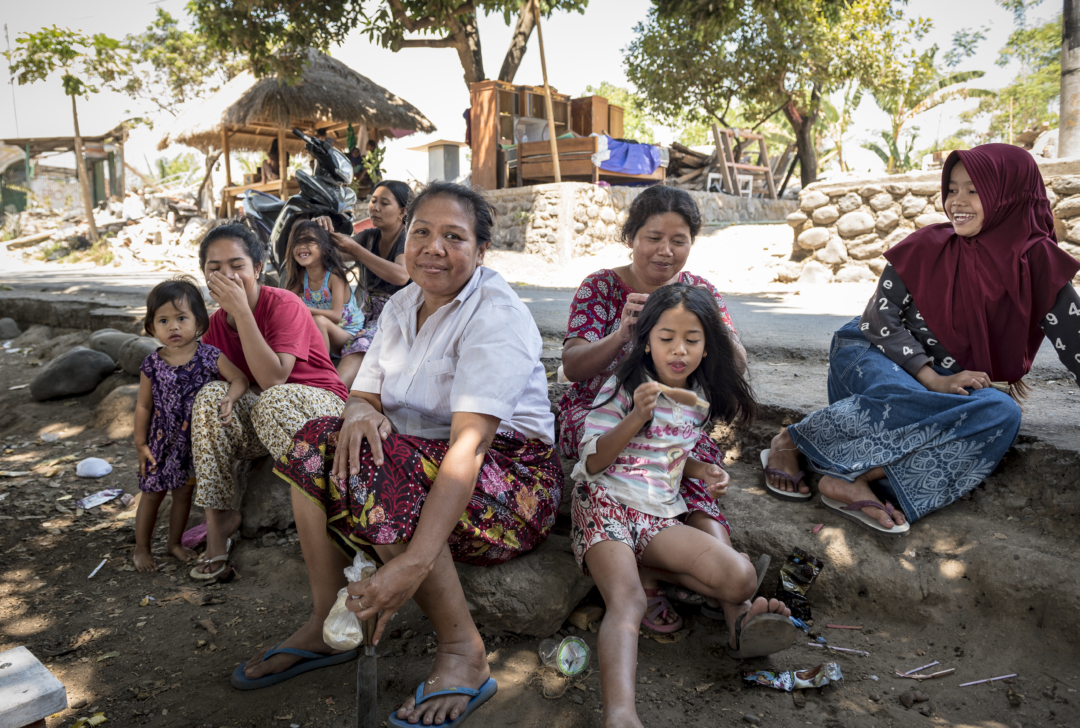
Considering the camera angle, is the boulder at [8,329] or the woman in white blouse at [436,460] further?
the boulder at [8,329]

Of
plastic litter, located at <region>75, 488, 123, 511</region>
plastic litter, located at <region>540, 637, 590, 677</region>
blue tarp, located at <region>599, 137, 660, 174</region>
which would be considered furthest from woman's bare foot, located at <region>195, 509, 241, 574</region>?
blue tarp, located at <region>599, 137, 660, 174</region>

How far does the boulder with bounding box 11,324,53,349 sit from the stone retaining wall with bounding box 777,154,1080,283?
749 cm

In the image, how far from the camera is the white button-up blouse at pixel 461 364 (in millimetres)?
1805

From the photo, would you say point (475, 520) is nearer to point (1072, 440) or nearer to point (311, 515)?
point (311, 515)

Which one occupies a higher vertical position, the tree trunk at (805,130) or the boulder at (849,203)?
the tree trunk at (805,130)

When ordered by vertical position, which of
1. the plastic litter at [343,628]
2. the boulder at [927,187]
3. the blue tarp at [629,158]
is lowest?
the plastic litter at [343,628]

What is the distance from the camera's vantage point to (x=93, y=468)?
3666 mm

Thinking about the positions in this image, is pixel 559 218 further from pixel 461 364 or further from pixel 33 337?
pixel 461 364

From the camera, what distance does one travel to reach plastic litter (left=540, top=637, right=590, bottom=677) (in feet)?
6.39

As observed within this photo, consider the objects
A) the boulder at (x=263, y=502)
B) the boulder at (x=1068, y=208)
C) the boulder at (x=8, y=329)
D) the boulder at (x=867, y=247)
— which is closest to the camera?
the boulder at (x=263, y=502)

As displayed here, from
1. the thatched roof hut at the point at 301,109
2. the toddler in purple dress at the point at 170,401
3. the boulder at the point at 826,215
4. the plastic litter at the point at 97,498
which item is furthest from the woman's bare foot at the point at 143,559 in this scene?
the thatched roof hut at the point at 301,109

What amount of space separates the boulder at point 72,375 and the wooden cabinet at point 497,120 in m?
6.54

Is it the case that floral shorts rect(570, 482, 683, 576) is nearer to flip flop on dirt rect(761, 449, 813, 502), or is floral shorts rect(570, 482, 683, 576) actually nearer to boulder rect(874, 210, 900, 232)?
flip flop on dirt rect(761, 449, 813, 502)

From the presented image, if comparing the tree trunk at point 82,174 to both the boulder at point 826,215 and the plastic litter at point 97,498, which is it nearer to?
the plastic litter at point 97,498
